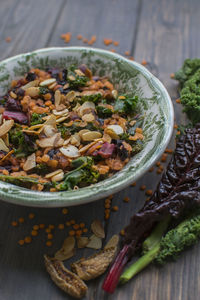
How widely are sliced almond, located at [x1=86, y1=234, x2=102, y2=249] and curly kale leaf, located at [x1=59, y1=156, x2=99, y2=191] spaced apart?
0.37 metres

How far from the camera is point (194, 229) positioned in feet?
7.57

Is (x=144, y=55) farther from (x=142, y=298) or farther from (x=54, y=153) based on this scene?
(x=142, y=298)

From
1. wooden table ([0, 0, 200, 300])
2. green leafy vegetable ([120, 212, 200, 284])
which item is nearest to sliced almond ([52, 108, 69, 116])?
wooden table ([0, 0, 200, 300])

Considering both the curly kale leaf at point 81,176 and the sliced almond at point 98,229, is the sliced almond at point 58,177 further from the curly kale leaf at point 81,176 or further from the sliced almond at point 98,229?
the sliced almond at point 98,229

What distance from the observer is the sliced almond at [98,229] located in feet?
8.10

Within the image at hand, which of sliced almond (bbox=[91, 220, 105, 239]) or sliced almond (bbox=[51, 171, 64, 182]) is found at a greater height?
sliced almond (bbox=[51, 171, 64, 182])

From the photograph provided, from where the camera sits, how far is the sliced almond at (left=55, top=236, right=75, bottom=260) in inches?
93.1

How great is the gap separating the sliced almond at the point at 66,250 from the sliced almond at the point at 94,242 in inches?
4.0

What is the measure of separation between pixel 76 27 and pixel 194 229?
106 inches

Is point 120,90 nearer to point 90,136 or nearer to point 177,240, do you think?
point 90,136

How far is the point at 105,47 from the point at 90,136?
5.58 feet

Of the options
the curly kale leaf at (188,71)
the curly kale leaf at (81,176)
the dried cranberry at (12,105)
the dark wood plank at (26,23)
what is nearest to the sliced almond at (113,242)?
the curly kale leaf at (81,176)

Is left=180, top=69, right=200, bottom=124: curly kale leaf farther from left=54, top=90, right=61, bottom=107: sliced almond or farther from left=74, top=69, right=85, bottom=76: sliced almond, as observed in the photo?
left=54, top=90, right=61, bottom=107: sliced almond

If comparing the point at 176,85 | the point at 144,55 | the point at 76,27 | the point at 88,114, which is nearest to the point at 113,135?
the point at 88,114
